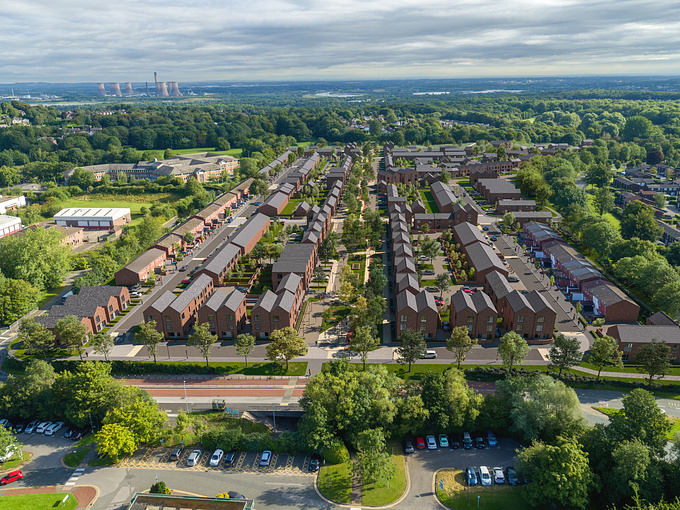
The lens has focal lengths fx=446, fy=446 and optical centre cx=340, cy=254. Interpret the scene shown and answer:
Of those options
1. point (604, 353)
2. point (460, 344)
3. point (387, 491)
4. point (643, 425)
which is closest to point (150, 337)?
point (387, 491)

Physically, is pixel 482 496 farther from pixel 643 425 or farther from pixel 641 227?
pixel 641 227

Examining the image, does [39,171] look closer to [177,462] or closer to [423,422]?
[177,462]

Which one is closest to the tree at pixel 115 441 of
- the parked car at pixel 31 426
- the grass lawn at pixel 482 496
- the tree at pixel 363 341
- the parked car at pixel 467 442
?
the parked car at pixel 31 426

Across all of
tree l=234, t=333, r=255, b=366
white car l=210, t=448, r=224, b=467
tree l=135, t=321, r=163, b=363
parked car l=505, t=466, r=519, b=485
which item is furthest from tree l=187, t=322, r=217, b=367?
parked car l=505, t=466, r=519, b=485

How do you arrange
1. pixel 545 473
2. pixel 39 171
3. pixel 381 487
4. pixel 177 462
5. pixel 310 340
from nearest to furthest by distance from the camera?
pixel 545 473 → pixel 381 487 → pixel 177 462 → pixel 310 340 → pixel 39 171

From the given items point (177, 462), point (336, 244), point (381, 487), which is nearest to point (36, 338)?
point (177, 462)
